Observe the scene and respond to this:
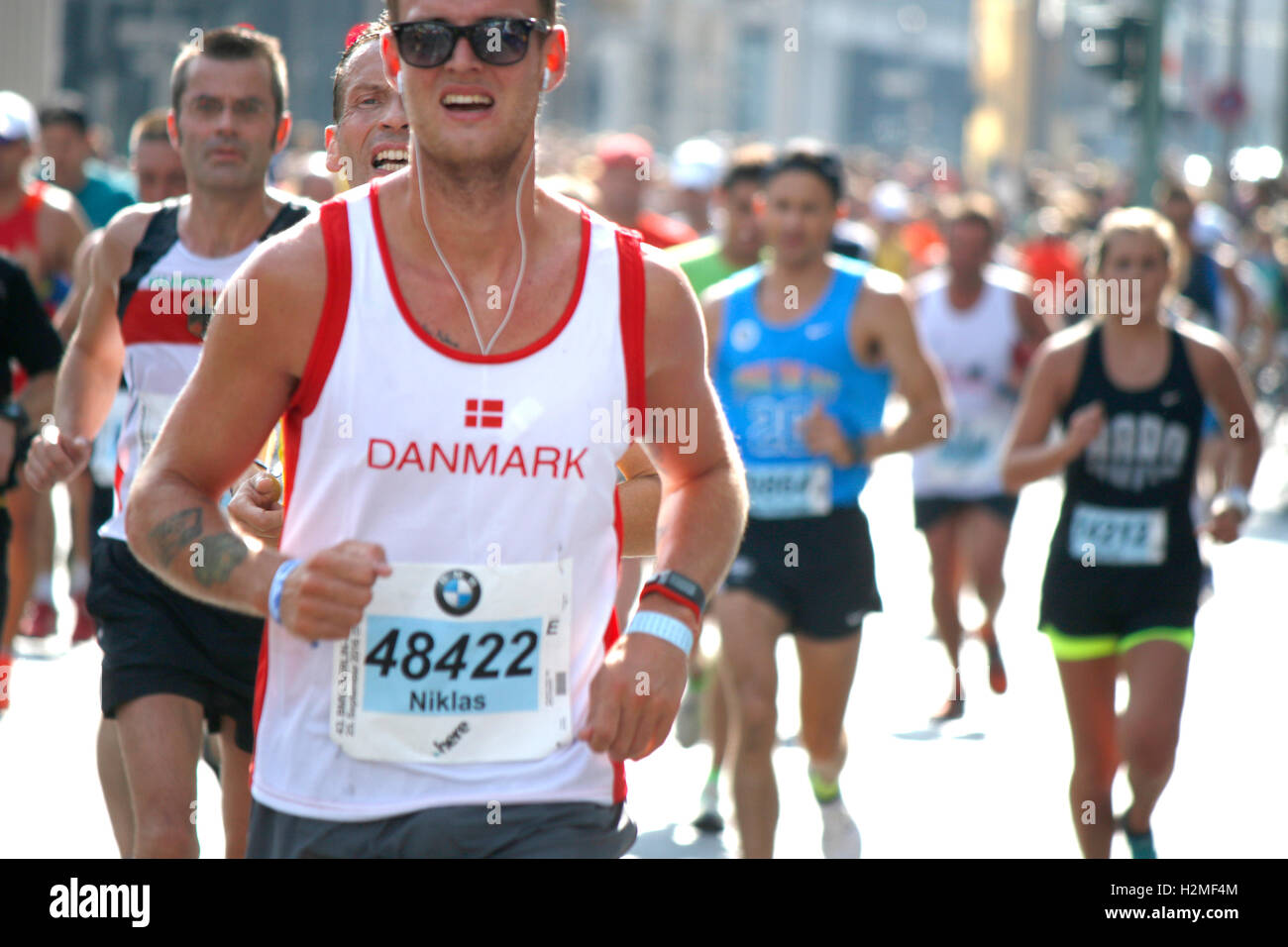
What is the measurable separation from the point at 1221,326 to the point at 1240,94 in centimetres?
1666

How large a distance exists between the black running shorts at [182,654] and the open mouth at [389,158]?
44.4 inches

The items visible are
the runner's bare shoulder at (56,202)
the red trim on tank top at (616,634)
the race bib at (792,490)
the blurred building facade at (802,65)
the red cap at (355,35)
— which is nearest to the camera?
the red trim on tank top at (616,634)

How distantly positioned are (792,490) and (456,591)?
3910mm

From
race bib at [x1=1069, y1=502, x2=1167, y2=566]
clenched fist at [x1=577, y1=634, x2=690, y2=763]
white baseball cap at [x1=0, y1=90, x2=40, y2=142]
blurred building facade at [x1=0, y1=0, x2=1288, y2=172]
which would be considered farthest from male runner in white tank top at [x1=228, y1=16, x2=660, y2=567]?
white baseball cap at [x1=0, y1=90, x2=40, y2=142]

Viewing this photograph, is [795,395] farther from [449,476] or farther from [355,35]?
[449,476]

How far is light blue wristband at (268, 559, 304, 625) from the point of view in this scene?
288cm

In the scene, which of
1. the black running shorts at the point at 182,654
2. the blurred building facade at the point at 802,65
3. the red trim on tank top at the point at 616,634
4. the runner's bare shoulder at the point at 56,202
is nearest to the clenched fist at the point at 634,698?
the red trim on tank top at the point at 616,634

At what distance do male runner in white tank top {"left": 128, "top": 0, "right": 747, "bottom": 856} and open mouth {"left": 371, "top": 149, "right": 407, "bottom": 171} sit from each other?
2.99 feet

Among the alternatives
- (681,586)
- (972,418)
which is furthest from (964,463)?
(681,586)

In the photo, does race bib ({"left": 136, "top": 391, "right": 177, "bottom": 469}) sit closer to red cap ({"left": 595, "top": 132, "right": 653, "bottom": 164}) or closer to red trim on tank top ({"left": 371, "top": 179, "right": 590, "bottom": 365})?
red trim on tank top ({"left": 371, "top": 179, "right": 590, "bottom": 365})

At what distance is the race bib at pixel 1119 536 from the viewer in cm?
639

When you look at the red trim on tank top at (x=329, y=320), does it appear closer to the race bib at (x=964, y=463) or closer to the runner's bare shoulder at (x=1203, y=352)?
the runner's bare shoulder at (x=1203, y=352)
